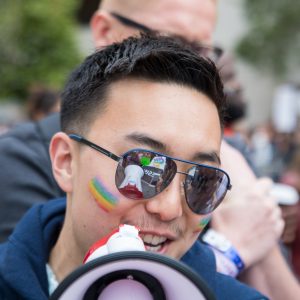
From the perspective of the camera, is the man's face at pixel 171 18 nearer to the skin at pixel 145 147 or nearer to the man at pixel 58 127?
the man at pixel 58 127

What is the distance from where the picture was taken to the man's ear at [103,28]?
10.1 feet

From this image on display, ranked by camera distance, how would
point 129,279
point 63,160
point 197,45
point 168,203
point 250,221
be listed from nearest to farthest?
1. point 129,279
2. point 168,203
3. point 63,160
4. point 250,221
5. point 197,45

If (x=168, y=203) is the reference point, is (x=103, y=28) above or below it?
above

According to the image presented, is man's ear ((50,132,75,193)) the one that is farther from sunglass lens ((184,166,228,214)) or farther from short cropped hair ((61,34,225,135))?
sunglass lens ((184,166,228,214))

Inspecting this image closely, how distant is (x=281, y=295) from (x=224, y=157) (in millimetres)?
626

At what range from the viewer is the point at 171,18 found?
2953 millimetres

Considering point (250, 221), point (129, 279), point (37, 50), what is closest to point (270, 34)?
point (37, 50)

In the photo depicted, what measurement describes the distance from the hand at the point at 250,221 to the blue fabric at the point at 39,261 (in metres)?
0.41

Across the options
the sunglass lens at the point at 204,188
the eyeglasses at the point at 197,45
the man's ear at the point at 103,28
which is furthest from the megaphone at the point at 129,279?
the man's ear at the point at 103,28

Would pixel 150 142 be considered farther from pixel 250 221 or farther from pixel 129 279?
pixel 250 221

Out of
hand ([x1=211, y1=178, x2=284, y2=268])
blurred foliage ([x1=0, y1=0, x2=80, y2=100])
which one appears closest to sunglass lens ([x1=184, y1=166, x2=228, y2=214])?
hand ([x1=211, y1=178, x2=284, y2=268])

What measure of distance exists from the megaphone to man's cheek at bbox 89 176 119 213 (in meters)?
0.25

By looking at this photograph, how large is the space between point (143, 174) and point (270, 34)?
22.5 meters

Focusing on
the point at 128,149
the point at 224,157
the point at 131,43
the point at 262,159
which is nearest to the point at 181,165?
the point at 128,149
